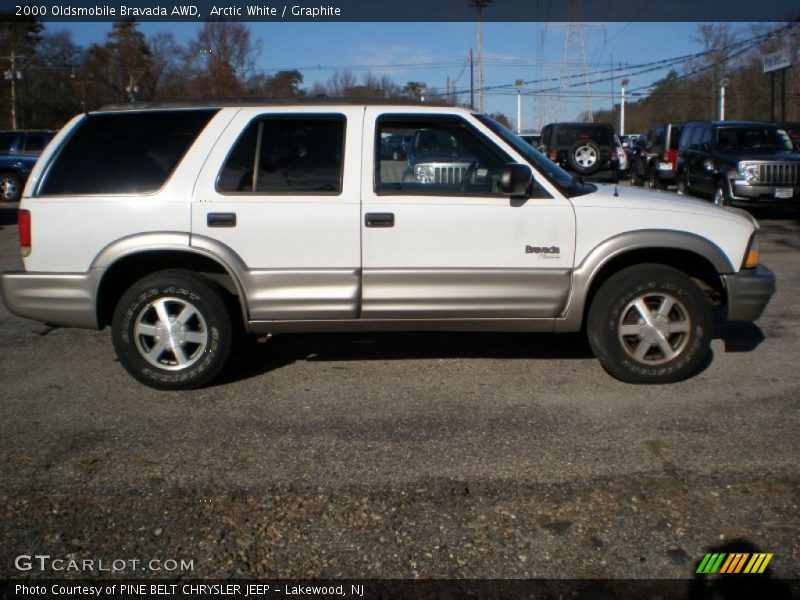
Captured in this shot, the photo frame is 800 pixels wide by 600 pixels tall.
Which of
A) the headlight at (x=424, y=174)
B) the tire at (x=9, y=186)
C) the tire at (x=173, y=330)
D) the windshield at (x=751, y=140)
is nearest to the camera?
the tire at (x=173, y=330)

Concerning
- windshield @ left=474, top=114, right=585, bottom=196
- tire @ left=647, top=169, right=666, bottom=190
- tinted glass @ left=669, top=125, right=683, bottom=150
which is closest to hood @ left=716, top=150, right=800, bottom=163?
tinted glass @ left=669, top=125, right=683, bottom=150

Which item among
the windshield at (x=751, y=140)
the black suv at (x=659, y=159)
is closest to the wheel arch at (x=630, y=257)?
the windshield at (x=751, y=140)

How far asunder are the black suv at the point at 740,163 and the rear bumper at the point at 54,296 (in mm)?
12858

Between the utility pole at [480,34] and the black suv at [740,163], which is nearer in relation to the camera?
the black suv at [740,163]

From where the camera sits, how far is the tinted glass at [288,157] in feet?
17.5

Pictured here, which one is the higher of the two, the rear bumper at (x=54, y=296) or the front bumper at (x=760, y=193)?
the front bumper at (x=760, y=193)

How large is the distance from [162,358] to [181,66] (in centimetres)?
3898

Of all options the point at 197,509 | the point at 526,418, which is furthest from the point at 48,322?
the point at 526,418

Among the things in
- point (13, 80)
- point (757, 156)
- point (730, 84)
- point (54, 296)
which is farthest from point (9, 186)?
point (730, 84)

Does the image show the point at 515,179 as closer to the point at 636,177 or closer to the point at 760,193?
the point at 760,193

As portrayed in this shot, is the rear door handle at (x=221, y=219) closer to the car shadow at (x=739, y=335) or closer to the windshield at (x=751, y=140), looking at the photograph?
the car shadow at (x=739, y=335)

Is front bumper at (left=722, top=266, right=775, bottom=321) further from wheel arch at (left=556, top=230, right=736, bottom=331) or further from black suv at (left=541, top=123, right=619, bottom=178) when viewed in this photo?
black suv at (left=541, top=123, right=619, bottom=178)

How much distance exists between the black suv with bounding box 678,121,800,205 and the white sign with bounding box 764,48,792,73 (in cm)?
2474

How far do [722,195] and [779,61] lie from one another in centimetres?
2851
